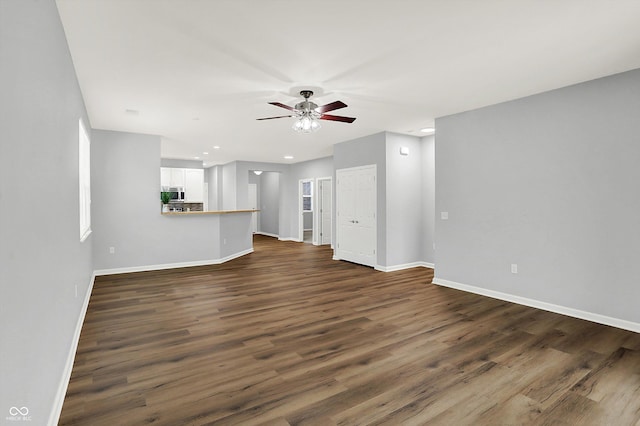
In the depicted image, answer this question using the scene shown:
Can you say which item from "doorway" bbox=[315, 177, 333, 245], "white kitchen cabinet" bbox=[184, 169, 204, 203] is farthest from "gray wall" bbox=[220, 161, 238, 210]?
"doorway" bbox=[315, 177, 333, 245]

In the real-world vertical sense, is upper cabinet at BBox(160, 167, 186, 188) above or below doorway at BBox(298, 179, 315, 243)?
above

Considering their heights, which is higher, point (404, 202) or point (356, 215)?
point (404, 202)

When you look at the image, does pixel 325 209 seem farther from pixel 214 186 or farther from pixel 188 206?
pixel 214 186

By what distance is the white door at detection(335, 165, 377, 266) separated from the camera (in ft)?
21.9

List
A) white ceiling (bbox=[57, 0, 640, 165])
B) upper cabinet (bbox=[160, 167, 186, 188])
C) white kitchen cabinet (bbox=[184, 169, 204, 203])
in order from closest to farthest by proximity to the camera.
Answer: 1. white ceiling (bbox=[57, 0, 640, 165])
2. upper cabinet (bbox=[160, 167, 186, 188])
3. white kitchen cabinet (bbox=[184, 169, 204, 203])

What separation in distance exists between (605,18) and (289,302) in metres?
4.15

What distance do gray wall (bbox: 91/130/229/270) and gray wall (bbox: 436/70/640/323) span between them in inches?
200

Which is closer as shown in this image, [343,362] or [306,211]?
[343,362]

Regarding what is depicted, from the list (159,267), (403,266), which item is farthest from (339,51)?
(159,267)

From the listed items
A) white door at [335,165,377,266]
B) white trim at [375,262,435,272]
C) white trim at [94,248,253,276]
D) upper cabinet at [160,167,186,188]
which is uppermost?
upper cabinet at [160,167,186,188]

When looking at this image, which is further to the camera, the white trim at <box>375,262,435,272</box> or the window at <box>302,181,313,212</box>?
the window at <box>302,181,313,212</box>

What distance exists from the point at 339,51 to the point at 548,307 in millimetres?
3872

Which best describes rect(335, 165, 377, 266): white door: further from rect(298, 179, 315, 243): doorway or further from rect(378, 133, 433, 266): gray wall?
rect(298, 179, 315, 243): doorway

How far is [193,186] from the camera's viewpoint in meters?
10.7
